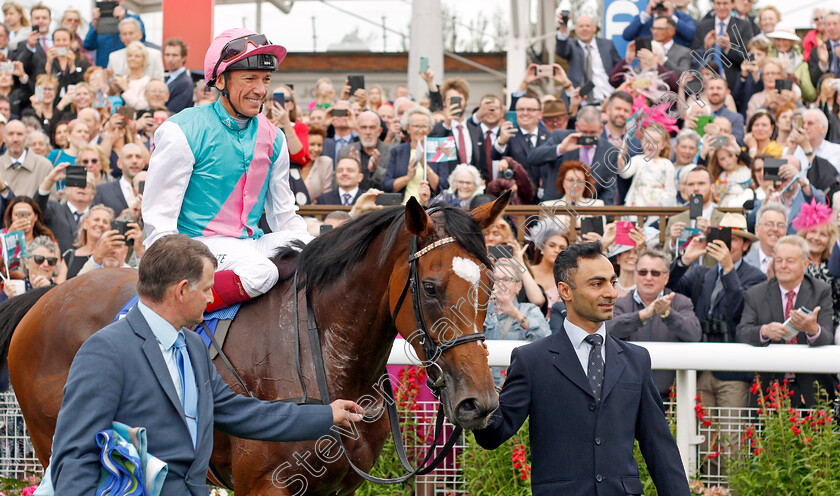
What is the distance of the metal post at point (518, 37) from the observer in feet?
41.8

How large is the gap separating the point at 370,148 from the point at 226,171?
17.4 feet

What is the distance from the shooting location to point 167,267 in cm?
278

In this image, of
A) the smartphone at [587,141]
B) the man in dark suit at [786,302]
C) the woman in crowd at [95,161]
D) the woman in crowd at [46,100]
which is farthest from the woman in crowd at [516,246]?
the woman in crowd at [46,100]

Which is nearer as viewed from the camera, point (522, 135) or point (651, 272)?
point (651, 272)

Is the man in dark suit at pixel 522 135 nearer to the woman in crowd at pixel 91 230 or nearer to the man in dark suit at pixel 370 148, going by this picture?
the man in dark suit at pixel 370 148

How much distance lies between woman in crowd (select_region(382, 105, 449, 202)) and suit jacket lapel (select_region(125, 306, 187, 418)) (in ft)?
17.8

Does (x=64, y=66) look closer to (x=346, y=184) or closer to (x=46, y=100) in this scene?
(x=46, y=100)

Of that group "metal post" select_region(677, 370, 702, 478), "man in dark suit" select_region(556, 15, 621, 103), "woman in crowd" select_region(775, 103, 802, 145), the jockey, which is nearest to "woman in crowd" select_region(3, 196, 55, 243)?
the jockey

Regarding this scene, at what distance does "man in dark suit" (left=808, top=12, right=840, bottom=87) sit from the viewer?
10.1 m

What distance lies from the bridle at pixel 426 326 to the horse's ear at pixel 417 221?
0.04m

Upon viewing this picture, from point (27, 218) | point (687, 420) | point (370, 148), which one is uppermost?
point (370, 148)

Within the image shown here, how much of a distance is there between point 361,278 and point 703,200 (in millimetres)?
4408

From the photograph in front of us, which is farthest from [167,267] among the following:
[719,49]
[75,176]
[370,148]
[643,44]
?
[719,49]

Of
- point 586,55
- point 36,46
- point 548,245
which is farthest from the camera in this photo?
point 36,46
